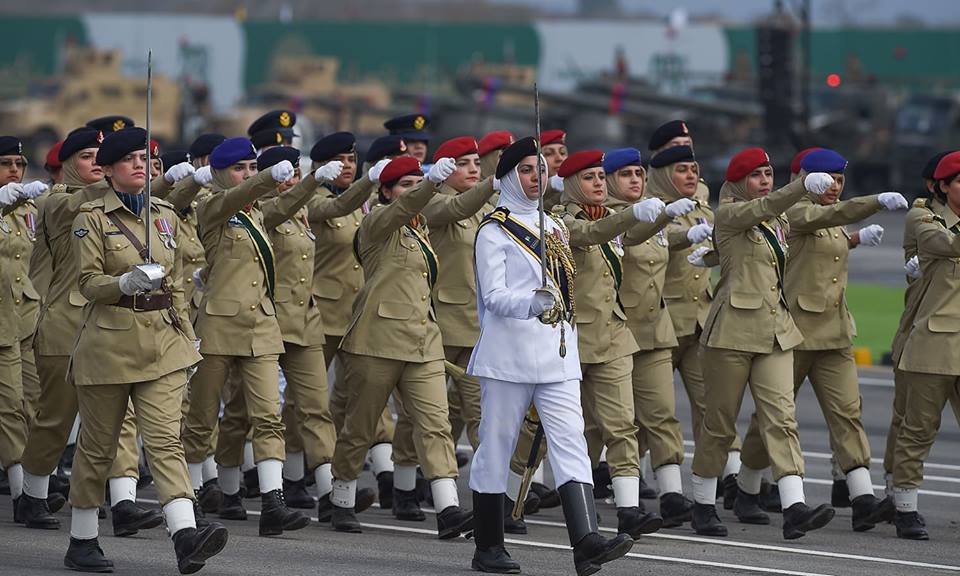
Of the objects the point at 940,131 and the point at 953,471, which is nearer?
the point at 953,471

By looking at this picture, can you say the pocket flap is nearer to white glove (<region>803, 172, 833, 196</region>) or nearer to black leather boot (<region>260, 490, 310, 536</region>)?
black leather boot (<region>260, 490, 310, 536</region>)

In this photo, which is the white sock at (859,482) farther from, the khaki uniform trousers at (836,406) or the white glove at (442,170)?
the white glove at (442,170)

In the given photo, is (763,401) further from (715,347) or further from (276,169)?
(276,169)

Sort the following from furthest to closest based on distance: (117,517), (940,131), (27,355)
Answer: (940,131), (27,355), (117,517)

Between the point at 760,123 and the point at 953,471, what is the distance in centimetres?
3227

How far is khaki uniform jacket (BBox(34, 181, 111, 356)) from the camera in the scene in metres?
10.6

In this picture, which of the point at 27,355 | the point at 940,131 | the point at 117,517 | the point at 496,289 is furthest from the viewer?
the point at 940,131

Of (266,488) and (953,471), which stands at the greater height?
(266,488)

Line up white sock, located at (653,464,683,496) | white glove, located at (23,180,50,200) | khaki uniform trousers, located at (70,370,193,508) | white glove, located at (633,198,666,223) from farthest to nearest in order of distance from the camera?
white glove, located at (23,180,50,200)
white sock, located at (653,464,683,496)
white glove, located at (633,198,666,223)
khaki uniform trousers, located at (70,370,193,508)

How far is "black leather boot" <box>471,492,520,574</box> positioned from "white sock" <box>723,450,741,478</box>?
2.81 meters

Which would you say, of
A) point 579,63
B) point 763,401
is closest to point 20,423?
point 763,401

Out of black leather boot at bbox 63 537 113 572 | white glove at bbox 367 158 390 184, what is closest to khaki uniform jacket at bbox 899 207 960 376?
white glove at bbox 367 158 390 184

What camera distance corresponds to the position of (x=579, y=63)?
2496 inches

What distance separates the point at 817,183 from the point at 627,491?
1.88m
